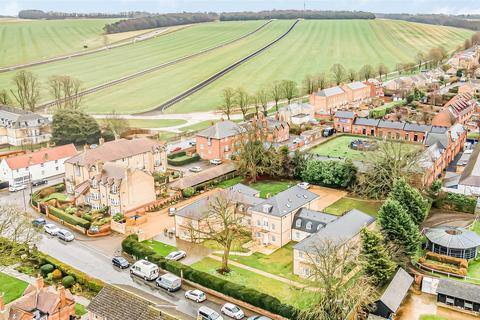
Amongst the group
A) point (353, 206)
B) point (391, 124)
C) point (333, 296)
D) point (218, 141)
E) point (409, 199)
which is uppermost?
point (409, 199)

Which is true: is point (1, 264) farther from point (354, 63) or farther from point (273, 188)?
point (354, 63)

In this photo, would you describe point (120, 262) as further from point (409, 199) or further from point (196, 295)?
point (409, 199)

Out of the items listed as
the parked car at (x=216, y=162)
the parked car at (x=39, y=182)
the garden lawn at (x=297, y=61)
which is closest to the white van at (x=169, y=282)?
the parked car at (x=39, y=182)

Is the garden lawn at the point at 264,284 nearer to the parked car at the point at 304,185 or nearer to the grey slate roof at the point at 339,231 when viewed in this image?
the grey slate roof at the point at 339,231

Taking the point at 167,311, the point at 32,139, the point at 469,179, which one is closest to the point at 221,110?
the point at 32,139

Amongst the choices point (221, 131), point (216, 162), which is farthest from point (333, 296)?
point (221, 131)

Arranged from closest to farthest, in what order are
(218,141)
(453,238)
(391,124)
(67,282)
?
(67,282), (453,238), (218,141), (391,124)
